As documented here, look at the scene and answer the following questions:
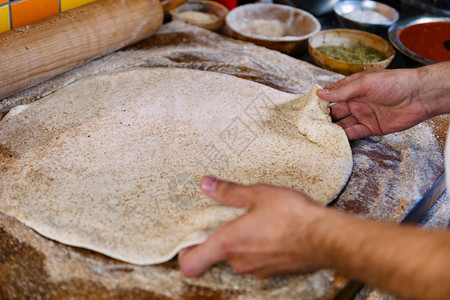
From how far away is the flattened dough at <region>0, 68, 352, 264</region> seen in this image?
1.29m

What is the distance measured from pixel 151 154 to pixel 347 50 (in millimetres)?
1643

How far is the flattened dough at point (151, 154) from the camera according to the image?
1.29 meters

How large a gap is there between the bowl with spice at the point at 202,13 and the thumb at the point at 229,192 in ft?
5.79

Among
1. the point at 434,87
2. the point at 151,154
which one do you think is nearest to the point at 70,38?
the point at 151,154

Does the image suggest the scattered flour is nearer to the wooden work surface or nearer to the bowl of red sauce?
the wooden work surface

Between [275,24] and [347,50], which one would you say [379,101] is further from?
[275,24]

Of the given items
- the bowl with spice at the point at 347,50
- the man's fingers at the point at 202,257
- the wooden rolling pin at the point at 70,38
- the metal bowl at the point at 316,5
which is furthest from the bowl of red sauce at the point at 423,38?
the man's fingers at the point at 202,257

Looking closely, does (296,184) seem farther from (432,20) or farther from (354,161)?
(432,20)

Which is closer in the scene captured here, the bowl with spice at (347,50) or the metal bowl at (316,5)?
the bowl with spice at (347,50)

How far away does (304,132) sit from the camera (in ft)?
5.50

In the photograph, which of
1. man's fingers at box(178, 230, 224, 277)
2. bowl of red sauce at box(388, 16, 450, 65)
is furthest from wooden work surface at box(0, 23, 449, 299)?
bowl of red sauce at box(388, 16, 450, 65)

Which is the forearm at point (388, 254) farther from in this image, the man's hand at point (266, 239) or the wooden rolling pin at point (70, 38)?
the wooden rolling pin at point (70, 38)

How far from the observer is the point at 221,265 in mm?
1234

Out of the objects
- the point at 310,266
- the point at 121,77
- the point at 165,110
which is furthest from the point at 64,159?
the point at 310,266
